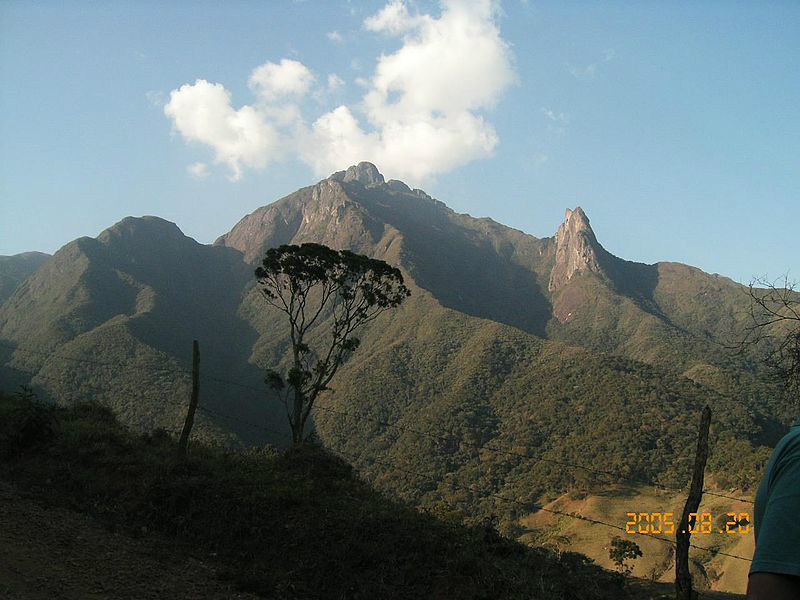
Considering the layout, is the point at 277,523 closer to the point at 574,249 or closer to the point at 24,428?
the point at 24,428

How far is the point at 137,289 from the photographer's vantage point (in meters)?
130

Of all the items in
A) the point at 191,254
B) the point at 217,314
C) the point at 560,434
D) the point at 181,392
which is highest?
the point at 191,254

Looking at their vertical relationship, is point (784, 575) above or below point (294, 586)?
above

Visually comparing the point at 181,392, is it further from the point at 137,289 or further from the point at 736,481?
the point at 137,289

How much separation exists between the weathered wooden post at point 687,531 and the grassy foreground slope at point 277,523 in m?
1.59

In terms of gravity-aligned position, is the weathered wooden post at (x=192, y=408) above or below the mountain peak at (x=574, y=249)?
below

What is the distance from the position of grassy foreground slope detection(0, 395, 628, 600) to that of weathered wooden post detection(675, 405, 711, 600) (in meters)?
1.59

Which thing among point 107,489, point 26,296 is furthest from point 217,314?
point 107,489

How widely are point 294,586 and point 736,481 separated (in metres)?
48.9

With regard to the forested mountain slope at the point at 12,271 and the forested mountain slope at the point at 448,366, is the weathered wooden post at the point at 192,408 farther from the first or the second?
the forested mountain slope at the point at 12,271

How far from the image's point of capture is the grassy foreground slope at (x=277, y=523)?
9062 mm
